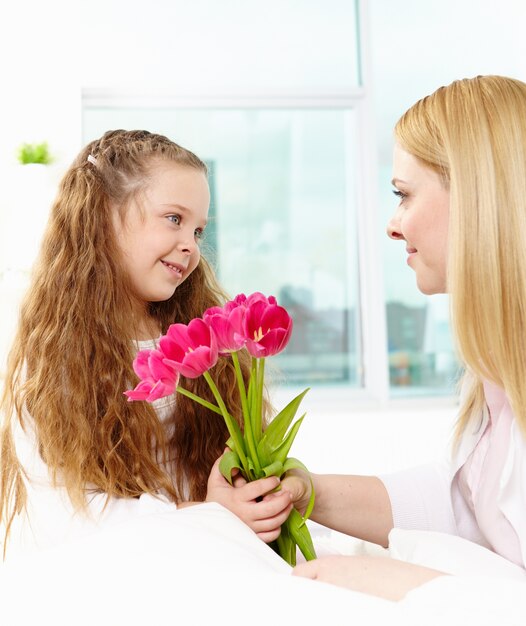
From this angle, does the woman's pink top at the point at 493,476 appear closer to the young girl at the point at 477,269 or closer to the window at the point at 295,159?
the young girl at the point at 477,269

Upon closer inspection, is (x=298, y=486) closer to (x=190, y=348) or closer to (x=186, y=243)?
(x=190, y=348)

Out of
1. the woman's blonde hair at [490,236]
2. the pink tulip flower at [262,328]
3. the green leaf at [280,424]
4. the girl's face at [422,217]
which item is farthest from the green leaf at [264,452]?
the girl's face at [422,217]

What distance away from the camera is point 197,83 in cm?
481

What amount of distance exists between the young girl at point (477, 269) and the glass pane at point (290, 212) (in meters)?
3.46

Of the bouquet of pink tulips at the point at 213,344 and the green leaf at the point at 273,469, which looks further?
the green leaf at the point at 273,469

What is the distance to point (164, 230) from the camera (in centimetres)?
154

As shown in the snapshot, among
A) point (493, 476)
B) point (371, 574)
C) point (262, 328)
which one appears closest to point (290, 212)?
point (493, 476)

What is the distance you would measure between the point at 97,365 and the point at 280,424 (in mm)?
500

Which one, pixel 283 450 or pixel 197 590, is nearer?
pixel 197 590

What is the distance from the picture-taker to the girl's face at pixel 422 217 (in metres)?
1.26

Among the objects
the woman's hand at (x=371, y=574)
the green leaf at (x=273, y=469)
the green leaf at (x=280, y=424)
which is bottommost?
the woman's hand at (x=371, y=574)

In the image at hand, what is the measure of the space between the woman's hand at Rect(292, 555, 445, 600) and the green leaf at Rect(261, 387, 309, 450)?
9.4 inches

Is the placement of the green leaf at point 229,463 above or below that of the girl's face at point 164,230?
below

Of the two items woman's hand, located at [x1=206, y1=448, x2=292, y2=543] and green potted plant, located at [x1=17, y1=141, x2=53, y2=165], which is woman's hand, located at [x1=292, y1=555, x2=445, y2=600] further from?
green potted plant, located at [x1=17, y1=141, x2=53, y2=165]
